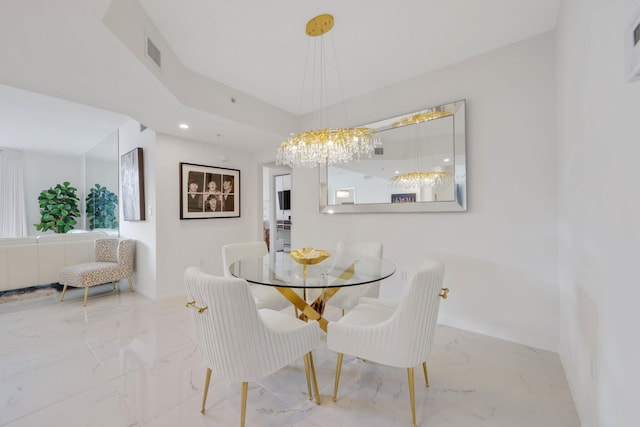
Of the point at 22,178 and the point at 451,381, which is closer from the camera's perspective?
the point at 451,381

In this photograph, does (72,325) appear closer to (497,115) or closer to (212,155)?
(212,155)

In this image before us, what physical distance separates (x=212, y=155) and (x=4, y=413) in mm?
3292

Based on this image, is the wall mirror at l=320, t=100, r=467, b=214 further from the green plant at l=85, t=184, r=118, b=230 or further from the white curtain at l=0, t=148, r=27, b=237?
the white curtain at l=0, t=148, r=27, b=237

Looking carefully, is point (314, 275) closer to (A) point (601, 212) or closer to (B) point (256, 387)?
(B) point (256, 387)

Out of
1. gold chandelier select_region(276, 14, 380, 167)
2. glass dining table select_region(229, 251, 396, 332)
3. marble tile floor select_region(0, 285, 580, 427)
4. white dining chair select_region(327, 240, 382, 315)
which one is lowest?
marble tile floor select_region(0, 285, 580, 427)

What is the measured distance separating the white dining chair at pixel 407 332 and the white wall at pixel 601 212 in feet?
2.12

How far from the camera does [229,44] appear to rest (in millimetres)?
2316

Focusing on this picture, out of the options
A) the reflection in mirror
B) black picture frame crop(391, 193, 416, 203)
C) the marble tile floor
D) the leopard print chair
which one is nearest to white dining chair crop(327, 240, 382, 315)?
the marble tile floor

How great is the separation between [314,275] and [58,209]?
22.6ft

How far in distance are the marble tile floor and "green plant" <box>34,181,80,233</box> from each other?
424 cm

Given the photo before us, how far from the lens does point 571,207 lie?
1692 mm

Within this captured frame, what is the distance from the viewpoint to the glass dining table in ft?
5.73

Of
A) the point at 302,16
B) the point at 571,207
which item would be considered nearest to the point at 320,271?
the point at 571,207

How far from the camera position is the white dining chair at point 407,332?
1.35 metres
